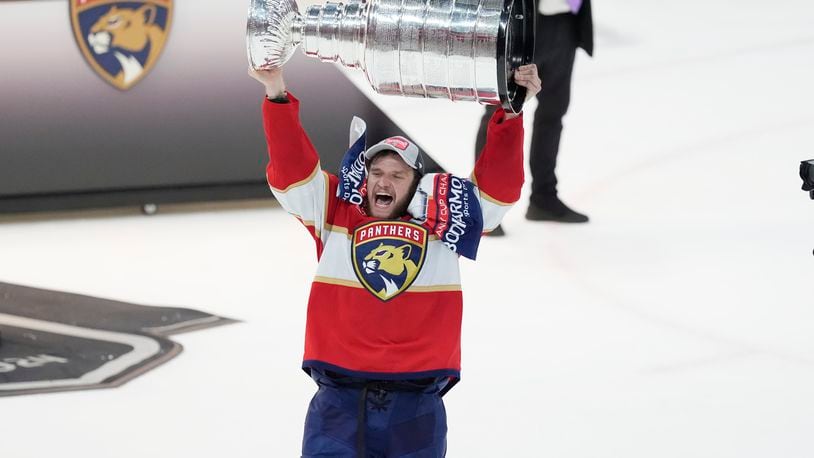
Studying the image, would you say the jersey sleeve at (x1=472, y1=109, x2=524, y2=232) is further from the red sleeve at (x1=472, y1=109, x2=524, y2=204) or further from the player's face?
the player's face

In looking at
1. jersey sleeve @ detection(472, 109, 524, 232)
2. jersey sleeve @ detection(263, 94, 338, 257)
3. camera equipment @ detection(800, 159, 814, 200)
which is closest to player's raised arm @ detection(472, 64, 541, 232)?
jersey sleeve @ detection(472, 109, 524, 232)

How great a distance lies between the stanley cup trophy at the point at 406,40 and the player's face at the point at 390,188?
0.71ft

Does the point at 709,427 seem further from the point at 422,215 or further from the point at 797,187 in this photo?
the point at 797,187

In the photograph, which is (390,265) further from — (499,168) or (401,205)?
(499,168)

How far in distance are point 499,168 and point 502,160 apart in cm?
2

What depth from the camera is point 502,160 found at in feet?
8.64

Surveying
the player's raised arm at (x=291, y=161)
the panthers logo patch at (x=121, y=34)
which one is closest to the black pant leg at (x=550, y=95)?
the panthers logo patch at (x=121, y=34)

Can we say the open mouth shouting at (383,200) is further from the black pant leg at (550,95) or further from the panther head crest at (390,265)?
the black pant leg at (550,95)

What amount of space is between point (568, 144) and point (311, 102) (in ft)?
5.28

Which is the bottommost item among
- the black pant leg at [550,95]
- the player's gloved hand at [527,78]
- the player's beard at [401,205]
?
the player's beard at [401,205]

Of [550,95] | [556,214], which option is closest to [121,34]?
[550,95]

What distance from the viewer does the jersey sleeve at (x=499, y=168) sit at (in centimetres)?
262

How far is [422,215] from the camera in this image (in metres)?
2.63

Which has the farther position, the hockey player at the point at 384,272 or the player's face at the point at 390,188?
the player's face at the point at 390,188
